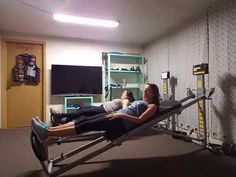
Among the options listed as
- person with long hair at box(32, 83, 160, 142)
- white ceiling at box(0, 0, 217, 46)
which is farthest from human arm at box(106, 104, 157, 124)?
white ceiling at box(0, 0, 217, 46)

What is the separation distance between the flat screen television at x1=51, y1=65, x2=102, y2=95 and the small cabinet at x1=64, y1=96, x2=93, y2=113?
5.5 inches

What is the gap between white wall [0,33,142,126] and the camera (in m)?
5.04

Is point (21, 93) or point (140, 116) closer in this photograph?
point (140, 116)

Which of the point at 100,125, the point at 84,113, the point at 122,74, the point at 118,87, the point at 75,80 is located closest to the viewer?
the point at 100,125

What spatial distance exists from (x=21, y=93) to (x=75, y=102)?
131 cm

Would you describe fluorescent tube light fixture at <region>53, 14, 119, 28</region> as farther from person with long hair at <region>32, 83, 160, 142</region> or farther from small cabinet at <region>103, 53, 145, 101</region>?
person with long hair at <region>32, 83, 160, 142</region>

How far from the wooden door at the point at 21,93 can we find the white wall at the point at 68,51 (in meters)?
0.17

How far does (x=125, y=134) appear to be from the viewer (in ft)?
7.22

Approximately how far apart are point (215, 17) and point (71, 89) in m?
3.51

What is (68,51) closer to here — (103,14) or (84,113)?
(103,14)

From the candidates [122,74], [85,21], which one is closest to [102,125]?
[85,21]

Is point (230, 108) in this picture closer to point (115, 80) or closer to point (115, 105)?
point (115, 105)

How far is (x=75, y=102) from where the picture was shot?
5.23m

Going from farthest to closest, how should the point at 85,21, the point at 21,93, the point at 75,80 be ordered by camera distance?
the point at 75,80
the point at 21,93
the point at 85,21
